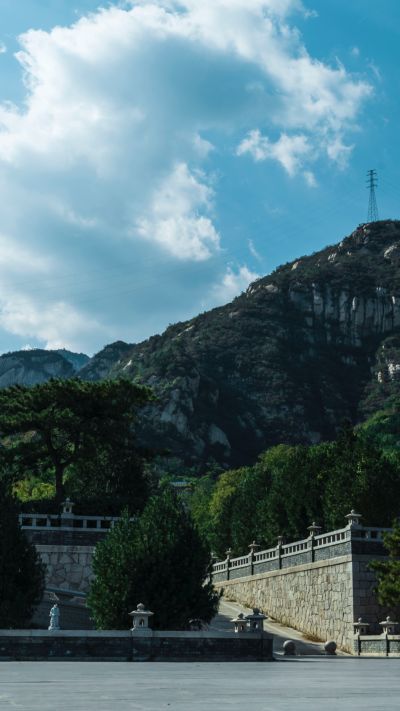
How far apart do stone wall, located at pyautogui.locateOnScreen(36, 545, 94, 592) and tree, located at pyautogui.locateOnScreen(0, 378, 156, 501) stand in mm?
5134

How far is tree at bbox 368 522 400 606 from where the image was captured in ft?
99.1

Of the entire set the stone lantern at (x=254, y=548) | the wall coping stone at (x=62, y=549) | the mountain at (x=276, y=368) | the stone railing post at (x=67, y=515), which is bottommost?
the stone lantern at (x=254, y=548)

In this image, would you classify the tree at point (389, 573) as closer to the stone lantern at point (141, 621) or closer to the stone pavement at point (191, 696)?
the stone lantern at point (141, 621)

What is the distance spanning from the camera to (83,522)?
35.1 metres

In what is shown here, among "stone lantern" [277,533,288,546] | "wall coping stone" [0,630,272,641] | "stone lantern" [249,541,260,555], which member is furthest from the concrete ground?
"stone lantern" [249,541,260,555]

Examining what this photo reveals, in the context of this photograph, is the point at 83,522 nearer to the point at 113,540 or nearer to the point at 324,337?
the point at 113,540

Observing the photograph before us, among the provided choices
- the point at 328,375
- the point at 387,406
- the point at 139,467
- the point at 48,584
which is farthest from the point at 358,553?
the point at 328,375

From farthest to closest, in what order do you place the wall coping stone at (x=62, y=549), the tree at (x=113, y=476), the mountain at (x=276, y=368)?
1. the mountain at (x=276, y=368)
2. the tree at (x=113, y=476)
3. the wall coping stone at (x=62, y=549)

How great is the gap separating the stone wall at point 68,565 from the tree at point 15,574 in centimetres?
1063

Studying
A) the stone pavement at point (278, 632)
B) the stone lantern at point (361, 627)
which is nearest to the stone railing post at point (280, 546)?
the stone pavement at point (278, 632)

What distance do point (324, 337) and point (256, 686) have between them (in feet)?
606

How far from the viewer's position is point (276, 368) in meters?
174

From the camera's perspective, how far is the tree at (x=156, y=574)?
21.9m

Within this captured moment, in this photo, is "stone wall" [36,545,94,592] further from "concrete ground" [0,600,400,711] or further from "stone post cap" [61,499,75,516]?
"concrete ground" [0,600,400,711]
